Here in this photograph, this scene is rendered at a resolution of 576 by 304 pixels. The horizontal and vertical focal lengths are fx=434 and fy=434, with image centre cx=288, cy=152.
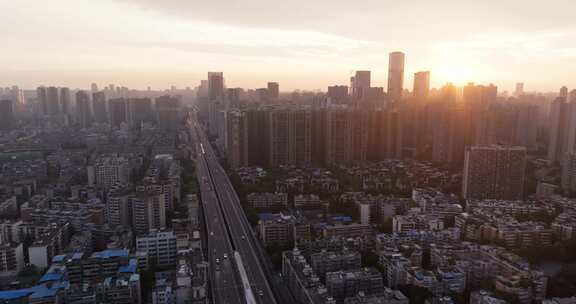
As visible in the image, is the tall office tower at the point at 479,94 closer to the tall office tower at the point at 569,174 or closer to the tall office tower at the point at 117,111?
the tall office tower at the point at 569,174

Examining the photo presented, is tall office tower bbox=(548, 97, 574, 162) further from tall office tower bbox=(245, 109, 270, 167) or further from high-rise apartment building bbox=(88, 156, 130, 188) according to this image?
high-rise apartment building bbox=(88, 156, 130, 188)

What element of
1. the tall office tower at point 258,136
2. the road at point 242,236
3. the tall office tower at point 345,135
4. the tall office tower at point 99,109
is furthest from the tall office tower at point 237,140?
the tall office tower at point 99,109

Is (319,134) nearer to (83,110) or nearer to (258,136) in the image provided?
(258,136)

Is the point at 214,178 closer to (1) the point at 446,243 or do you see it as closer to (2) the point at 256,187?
(2) the point at 256,187

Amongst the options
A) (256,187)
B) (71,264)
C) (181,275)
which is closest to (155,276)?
(181,275)

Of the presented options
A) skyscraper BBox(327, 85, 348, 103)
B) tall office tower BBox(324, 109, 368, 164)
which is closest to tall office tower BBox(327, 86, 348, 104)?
skyscraper BBox(327, 85, 348, 103)
